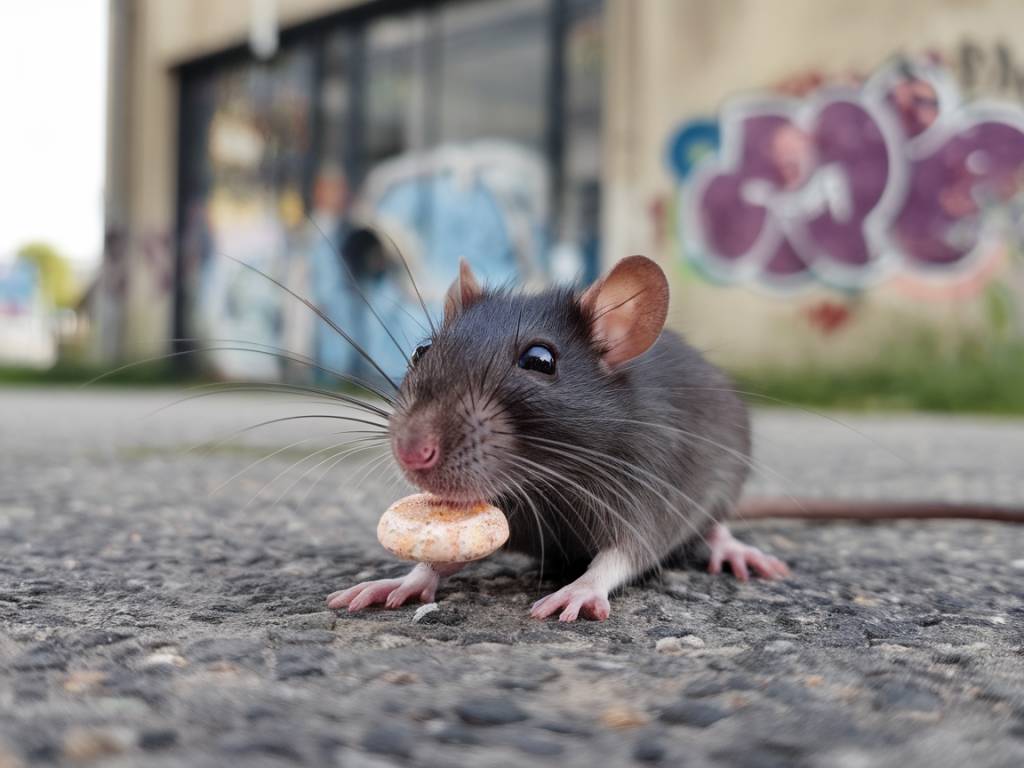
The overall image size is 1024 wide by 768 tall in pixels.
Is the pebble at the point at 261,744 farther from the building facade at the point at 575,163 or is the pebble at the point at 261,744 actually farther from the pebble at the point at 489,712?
the building facade at the point at 575,163

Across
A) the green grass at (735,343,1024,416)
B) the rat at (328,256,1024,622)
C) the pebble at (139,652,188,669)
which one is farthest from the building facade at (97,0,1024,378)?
the pebble at (139,652,188,669)

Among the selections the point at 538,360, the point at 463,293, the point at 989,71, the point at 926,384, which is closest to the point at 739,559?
the point at 538,360

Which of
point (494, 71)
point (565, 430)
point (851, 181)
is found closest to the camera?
point (565, 430)

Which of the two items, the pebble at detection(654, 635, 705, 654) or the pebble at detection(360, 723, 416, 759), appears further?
the pebble at detection(654, 635, 705, 654)

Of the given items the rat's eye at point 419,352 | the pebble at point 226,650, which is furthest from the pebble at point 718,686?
the rat's eye at point 419,352

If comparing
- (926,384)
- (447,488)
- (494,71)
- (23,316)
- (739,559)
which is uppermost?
(494,71)

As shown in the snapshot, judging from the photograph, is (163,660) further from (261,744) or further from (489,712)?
(489,712)

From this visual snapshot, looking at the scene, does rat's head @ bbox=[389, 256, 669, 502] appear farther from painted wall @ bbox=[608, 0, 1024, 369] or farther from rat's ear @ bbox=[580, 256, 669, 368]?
painted wall @ bbox=[608, 0, 1024, 369]
